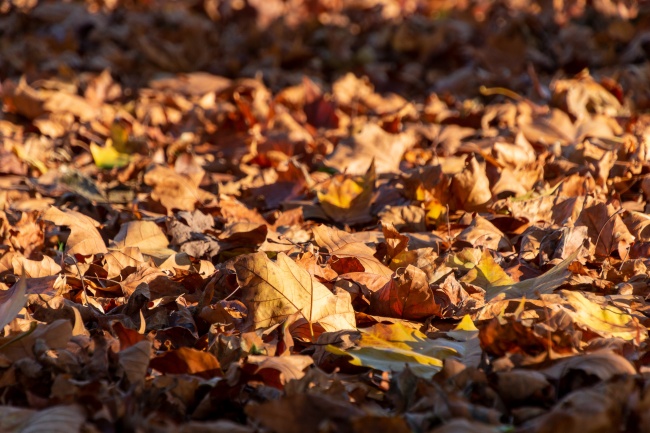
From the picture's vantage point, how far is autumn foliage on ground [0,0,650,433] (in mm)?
1293

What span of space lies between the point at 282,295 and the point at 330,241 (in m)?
0.39

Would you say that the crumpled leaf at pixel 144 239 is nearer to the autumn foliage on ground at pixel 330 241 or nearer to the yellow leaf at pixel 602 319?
the autumn foliage on ground at pixel 330 241

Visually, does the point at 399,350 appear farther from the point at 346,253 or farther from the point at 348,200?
the point at 348,200

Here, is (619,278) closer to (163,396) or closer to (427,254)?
(427,254)

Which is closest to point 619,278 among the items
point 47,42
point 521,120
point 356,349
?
point 356,349

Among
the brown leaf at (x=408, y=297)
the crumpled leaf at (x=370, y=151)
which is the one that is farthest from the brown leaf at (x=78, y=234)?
the crumpled leaf at (x=370, y=151)

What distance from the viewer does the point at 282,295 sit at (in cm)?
159

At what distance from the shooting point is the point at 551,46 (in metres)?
4.43

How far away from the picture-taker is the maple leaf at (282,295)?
62.2 inches

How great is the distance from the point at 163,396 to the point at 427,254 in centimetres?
78

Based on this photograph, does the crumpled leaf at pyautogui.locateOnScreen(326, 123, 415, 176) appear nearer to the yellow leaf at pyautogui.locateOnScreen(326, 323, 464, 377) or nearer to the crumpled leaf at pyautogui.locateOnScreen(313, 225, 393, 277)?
the crumpled leaf at pyautogui.locateOnScreen(313, 225, 393, 277)

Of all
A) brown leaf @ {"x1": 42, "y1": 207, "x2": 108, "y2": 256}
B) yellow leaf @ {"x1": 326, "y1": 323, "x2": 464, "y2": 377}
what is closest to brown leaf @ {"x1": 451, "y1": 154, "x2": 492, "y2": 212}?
yellow leaf @ {"x1": 326, "y1": 323, "x2": 464, "y2": 377}

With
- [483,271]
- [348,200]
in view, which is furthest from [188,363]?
[348,200]

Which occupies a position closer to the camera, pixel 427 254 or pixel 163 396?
pixel 163 396
